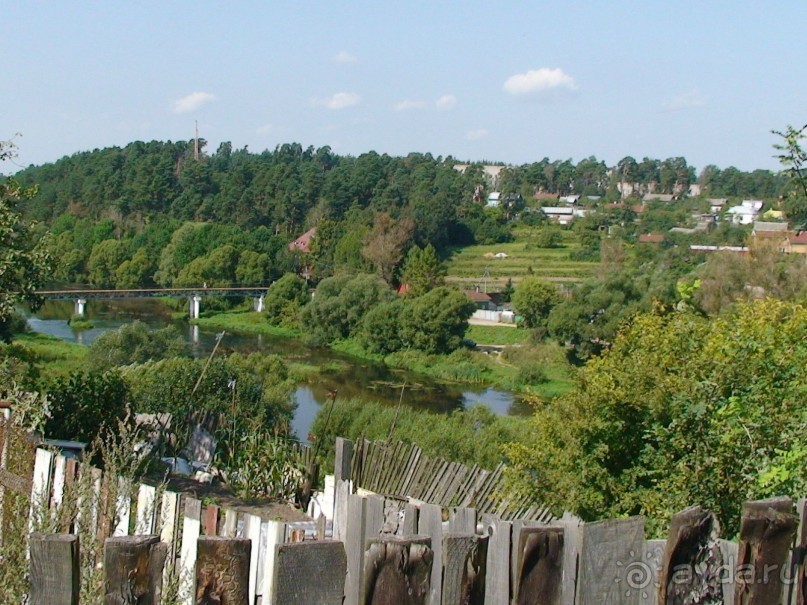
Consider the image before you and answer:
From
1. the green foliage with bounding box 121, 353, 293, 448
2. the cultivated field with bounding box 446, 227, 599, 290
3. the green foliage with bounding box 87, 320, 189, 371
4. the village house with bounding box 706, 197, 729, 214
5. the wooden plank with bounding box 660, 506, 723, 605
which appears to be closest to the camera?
the wooden plank with bounding box 660, 506, 723, 605

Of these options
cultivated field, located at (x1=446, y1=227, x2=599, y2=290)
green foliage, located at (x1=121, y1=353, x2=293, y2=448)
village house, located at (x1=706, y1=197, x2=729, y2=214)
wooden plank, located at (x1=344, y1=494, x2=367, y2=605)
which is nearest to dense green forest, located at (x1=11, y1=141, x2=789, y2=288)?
cultivated field, located at (x1=446, y1=227, x2=599, y2=290)

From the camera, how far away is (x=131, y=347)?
25.0 meters

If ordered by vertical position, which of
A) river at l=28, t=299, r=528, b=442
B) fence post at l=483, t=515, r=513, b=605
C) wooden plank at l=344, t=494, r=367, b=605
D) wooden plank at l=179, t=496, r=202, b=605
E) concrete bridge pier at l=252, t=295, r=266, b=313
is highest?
fence post at l=483, t=515, r=513, b=605

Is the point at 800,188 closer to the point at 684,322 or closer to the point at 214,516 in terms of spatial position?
the point at 684,322

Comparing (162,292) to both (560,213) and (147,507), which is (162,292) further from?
(147,507)

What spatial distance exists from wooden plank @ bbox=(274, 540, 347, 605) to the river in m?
19.0

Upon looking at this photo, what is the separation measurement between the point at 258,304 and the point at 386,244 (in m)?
8.23

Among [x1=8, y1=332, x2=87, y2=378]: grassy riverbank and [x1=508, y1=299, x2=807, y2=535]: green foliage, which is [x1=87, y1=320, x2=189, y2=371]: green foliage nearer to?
[x1=8, y1=332, x2=87, y2=378]: grassy riverbank

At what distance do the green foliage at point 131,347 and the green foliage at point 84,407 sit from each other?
49.3 ft

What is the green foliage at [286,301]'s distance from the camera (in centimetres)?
4469

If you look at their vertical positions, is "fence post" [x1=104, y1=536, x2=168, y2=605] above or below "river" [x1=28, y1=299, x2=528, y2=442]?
above

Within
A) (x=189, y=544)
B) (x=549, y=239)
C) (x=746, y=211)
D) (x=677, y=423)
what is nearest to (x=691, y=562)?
(x=189, y=544)

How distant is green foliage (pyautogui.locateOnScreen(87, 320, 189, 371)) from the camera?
2406 centimetres

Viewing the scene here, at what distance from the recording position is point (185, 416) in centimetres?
991
